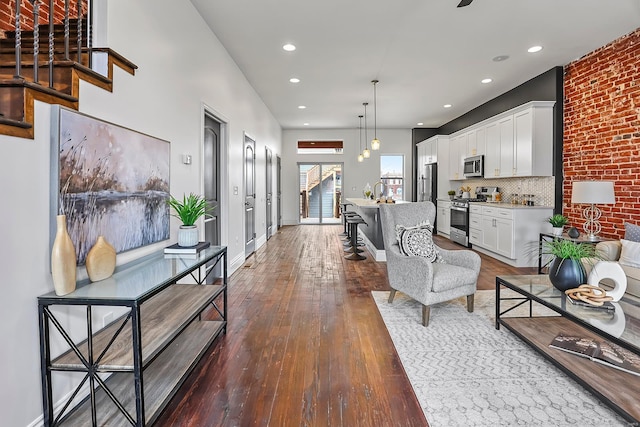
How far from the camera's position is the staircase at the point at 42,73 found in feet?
5.03

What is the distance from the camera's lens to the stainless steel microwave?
681 cm

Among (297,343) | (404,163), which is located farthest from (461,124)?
(297,343)

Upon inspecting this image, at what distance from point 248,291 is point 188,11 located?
9.57ft

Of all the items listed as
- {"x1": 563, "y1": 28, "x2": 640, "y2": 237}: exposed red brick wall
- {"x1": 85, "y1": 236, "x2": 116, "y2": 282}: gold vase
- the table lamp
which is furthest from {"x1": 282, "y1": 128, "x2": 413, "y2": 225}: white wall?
{"x1": 85, "y1": 236, "x2": 116, "y2": 282}: gold vase

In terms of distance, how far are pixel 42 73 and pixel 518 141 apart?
595 cm

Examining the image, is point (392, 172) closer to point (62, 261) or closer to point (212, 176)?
point (212, 176)

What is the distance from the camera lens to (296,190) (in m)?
10.8

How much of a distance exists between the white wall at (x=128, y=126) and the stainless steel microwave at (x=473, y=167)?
4645 mm

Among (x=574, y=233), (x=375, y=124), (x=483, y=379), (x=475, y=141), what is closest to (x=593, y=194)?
(x=574, y=233)

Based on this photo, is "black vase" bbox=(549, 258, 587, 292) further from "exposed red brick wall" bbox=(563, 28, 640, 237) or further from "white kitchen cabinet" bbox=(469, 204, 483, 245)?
"white kitchen cabinet" bbox=(469, 204, 483, 245)

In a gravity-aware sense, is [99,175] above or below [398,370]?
above

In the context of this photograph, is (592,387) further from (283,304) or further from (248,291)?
(248,291)

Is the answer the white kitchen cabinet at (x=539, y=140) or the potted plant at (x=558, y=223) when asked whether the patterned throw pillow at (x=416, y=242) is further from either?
the white kitchen cabinet at (x=539, y=140)

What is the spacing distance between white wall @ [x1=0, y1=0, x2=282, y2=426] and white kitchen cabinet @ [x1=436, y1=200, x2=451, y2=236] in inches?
203
